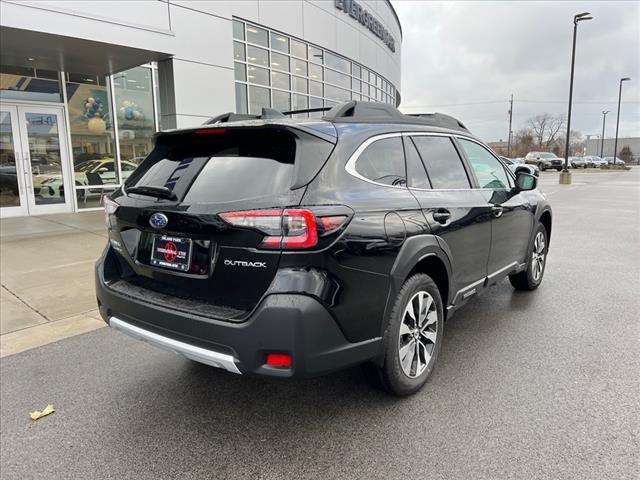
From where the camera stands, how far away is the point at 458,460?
2545mm

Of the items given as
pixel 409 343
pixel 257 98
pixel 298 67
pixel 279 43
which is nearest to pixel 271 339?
pixel 409 343

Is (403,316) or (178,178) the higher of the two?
(178,178)

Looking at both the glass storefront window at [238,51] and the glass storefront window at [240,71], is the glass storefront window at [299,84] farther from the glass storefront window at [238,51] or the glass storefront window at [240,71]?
the glass storefront window at [238,51]

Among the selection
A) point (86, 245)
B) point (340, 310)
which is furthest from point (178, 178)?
point (86, 245)

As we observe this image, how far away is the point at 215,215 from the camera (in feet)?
8.34

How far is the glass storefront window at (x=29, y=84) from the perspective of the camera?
11.4m

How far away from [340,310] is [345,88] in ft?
60.0

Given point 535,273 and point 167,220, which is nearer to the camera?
point 167,220

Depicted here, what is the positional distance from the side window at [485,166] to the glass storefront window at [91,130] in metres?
11.2

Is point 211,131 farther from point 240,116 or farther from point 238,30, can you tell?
point 238,30

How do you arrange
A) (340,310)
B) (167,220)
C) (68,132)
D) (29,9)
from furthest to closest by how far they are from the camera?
(68,132)
(29,9)
(167,220)
(340,310)

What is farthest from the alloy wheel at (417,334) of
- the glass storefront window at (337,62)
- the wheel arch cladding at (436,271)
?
the glass storefront window at (337,62)

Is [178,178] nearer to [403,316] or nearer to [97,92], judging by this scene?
[403,316]

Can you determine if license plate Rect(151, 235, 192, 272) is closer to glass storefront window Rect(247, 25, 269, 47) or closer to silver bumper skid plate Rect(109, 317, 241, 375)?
silver bumper skid plate Rect(109, 317, 241, 375)
